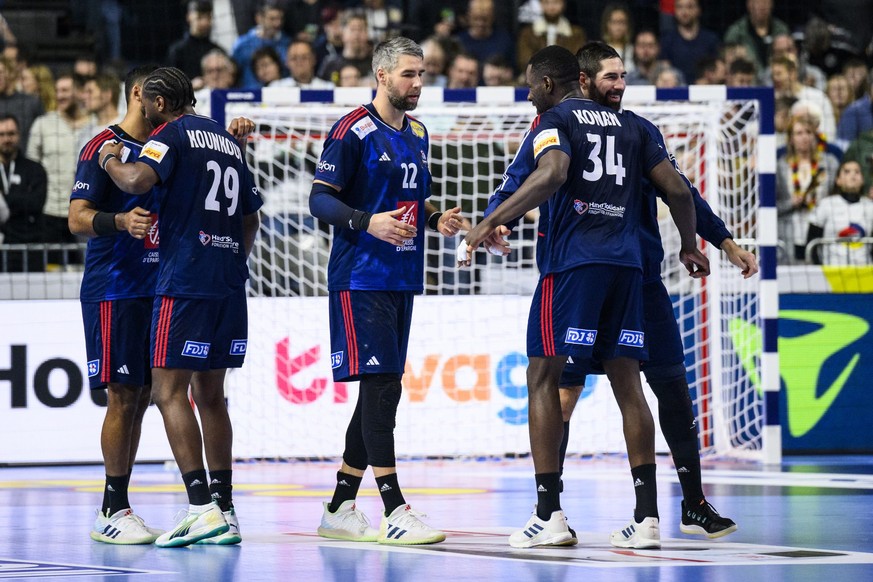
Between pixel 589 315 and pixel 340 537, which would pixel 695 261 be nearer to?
pixel 589 315

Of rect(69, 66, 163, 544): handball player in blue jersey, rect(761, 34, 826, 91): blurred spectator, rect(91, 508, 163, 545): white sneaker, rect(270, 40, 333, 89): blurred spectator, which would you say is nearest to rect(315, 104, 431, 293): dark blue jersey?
rect(69, 66, 163, 544): handball player in blue jersey

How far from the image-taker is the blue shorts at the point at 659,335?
21.8 ft

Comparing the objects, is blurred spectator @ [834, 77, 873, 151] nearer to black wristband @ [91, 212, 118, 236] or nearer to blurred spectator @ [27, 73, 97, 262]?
blurred spectator @ [27, 73, 97, 262]

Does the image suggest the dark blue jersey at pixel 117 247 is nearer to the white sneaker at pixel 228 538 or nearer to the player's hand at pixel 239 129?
the player's hand at pixel 239 129

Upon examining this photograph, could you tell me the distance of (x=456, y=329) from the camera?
11.7 m

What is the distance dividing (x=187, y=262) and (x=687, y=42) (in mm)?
10456

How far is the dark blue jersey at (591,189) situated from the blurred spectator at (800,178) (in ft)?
23.6

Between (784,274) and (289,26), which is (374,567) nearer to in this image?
(784,274)

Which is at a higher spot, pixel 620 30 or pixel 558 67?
pixel 620 30

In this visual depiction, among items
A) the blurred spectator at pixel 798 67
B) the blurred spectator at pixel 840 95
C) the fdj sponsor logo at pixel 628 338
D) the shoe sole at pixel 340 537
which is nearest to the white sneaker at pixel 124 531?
the shoe sole at pixel 340 537

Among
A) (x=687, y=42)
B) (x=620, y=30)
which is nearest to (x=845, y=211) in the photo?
(x=687, y=42)

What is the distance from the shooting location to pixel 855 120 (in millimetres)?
14500

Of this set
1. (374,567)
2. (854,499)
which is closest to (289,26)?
(854,499)

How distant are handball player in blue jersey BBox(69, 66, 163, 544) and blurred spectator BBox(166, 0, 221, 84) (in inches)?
321
